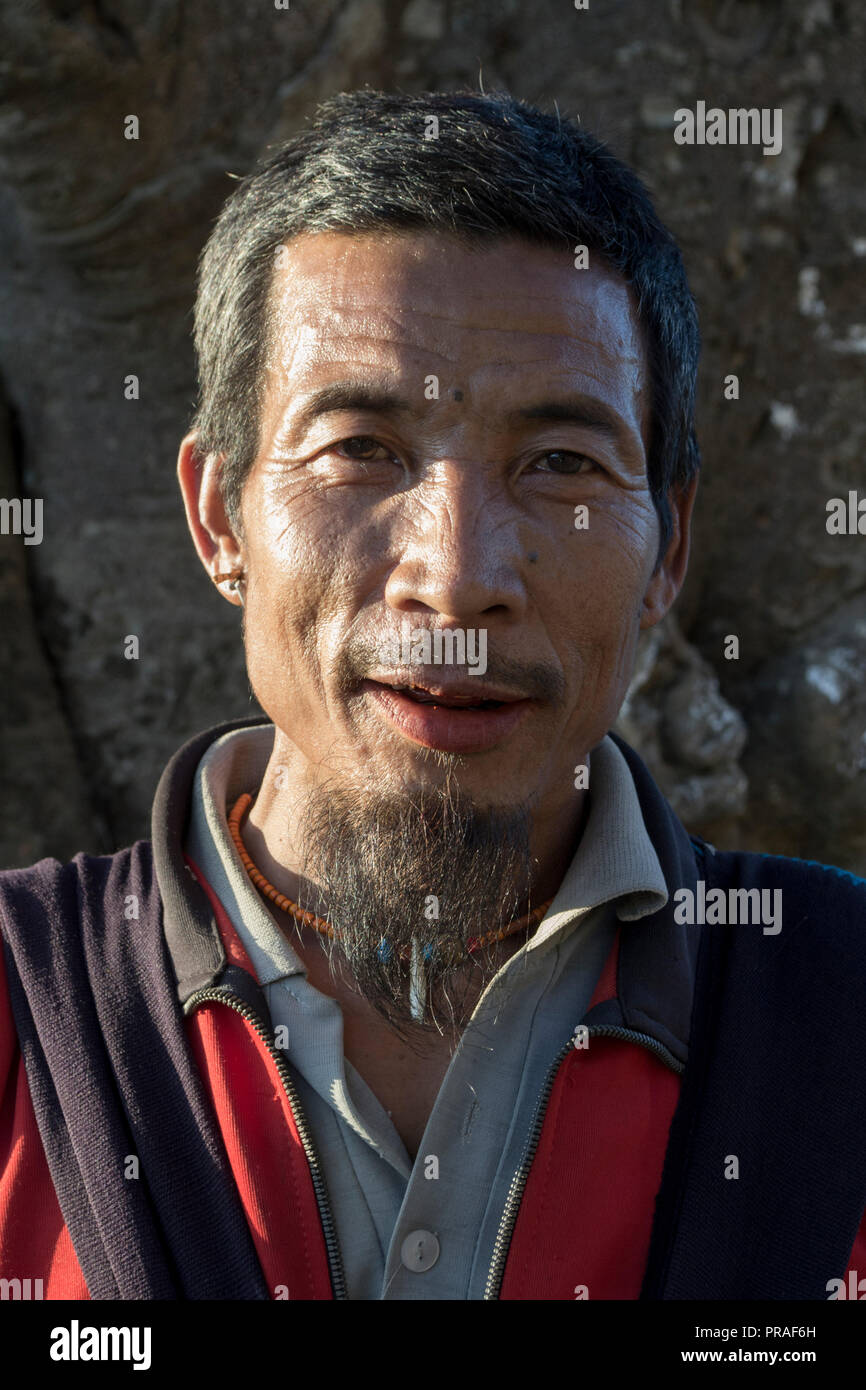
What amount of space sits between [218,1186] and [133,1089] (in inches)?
7.1

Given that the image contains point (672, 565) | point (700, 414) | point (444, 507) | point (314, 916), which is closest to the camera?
point (444, 507)

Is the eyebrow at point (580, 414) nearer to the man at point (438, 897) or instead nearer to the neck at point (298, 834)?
the man at point (438, 897)

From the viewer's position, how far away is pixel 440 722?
1930mm

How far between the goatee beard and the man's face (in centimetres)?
5

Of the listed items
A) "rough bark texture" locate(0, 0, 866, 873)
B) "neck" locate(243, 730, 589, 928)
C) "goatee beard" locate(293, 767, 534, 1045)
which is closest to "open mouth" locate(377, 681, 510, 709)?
"goatee beard" locate(293, 767, 534, 1045)

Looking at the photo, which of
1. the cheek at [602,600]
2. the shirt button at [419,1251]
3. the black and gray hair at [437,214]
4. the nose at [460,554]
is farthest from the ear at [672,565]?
the shirt button at [419,1251]

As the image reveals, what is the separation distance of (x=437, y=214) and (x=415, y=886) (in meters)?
1.04

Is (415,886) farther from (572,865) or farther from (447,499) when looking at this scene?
(447,499)

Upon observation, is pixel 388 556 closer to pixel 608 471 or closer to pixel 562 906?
pixel 608 471

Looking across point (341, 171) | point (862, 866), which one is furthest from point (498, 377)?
point (862, 866)

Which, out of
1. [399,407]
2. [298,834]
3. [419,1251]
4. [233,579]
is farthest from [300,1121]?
[399,407]

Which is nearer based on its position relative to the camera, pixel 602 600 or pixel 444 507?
pixel 444 507

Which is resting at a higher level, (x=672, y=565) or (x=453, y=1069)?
(x=672, y=565)

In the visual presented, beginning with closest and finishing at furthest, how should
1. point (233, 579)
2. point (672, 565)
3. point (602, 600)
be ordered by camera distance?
point (602, 600) < point (233, 579) < point (672, 565)
